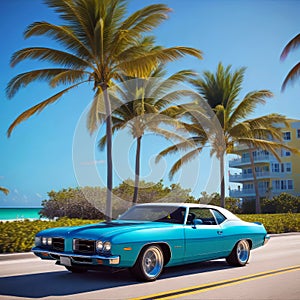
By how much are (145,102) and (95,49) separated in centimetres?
812

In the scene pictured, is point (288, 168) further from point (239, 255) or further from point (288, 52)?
point (239, 255)

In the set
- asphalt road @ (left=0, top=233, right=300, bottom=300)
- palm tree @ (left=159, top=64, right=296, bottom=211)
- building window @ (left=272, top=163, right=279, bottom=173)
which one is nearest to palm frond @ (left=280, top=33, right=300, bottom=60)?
palm tree @ (left=159, top=64, right=296, bottom=211)

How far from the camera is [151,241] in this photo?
8773mm

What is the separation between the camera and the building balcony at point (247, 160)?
6694cm

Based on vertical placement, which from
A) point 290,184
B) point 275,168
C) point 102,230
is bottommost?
point 102,230

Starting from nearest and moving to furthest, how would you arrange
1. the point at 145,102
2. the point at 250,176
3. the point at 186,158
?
the point at 145,102 → the point at 186,158 → the point at 250,176

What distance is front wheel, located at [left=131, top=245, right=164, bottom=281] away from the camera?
340 inches

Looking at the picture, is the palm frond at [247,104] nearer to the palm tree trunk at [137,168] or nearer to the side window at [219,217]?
the palm tree trunk at [137,168]

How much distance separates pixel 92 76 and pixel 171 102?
731cm

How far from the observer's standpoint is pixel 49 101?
68.9ft

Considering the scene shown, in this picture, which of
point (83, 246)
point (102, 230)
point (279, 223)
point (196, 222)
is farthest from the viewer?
point (279, 223)

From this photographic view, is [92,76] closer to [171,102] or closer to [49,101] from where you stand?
[49,101]

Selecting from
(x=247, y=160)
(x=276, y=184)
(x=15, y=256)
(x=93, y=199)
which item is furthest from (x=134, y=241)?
(x=247, y=160)

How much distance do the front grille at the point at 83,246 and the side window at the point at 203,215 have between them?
2.51 m
